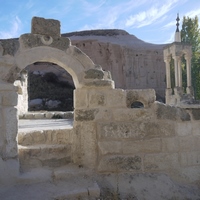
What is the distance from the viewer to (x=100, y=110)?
128 inches

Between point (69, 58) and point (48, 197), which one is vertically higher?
point (69, 58)

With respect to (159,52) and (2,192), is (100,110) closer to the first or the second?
(2,192)

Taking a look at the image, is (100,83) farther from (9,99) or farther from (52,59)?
(9,99)

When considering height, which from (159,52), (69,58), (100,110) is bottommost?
(100,110)

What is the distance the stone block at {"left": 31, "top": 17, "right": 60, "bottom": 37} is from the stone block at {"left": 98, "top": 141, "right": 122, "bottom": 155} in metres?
1.71

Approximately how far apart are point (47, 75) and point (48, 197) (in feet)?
60.6

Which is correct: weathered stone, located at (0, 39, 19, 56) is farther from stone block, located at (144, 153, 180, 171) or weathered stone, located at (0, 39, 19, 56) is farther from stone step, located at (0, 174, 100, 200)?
stone block, located at (144, 153, 180, 171)

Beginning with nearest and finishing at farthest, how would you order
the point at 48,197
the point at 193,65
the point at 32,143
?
the point at 48,197 < the point at 32,143 < the point at 193,65

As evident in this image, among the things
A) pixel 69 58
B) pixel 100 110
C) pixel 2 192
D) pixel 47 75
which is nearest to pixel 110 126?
pixel 100 110

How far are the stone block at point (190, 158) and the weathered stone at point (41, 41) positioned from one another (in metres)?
2.40

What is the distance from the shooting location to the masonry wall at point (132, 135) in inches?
127

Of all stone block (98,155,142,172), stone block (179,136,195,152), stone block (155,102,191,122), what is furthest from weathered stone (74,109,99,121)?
stone block (179,136,195,152)

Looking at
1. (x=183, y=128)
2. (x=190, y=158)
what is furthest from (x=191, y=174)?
(x=183, y=128)

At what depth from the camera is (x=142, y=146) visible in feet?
10.8
